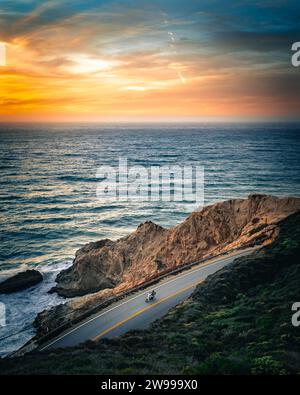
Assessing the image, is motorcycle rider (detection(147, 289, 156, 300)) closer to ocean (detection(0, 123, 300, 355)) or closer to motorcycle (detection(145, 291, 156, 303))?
motorcycle (detection(145, 291, 156, 303))

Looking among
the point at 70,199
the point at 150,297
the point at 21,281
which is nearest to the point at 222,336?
the point at 150,297

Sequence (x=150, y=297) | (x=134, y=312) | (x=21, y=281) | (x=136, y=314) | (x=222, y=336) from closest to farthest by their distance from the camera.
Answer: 1. (x=222, y=336)
2. (x=136, y=314)
3. (x=134, y=312)
4. (x=150, y=297)
5. (x=21, y=281)

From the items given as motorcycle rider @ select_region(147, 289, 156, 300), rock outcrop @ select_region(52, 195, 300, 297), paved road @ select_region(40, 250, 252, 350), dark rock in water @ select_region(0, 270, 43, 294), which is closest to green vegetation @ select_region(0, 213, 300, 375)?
paved road @ select_region(40, 250, 252, 350)

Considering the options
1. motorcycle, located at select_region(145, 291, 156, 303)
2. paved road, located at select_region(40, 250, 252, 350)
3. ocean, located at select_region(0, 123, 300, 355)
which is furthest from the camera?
ocean, located at select_region(0, 123, 300, 355)

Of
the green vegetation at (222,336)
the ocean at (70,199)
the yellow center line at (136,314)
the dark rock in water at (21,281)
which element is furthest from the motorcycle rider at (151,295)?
the dark rock in water at (21,281)

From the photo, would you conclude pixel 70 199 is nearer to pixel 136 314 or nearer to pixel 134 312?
pixel 134 312
